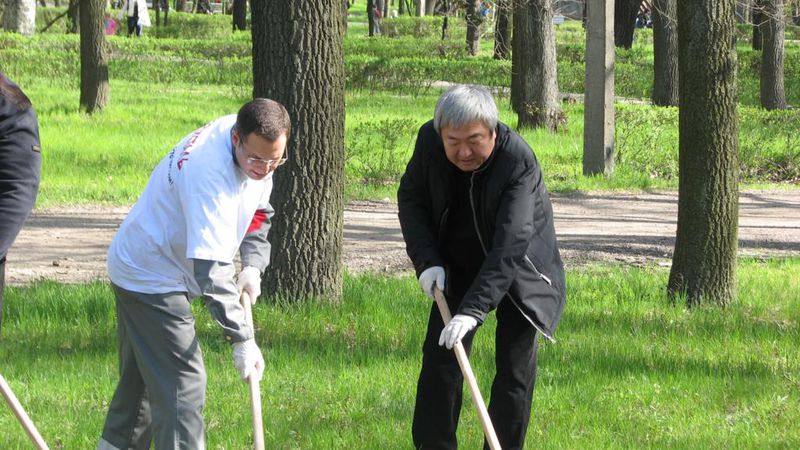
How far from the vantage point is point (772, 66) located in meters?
23.4

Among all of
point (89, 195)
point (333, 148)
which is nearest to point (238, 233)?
point (333, 148)

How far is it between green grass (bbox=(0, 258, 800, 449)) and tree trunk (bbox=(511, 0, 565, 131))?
9.77m

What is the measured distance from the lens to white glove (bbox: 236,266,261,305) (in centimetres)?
414

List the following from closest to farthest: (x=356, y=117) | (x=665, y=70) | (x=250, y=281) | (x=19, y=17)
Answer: (x=250, y=281) → (x=356, y=117) → (x=665, y=70) → (x=19, y=17)

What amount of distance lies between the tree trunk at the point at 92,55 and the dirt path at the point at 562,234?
21.4 feet

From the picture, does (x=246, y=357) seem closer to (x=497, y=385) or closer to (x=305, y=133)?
(x=497, y=385)

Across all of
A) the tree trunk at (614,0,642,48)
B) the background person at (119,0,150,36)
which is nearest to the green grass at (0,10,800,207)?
the tree trunk at (614,0,642,48)

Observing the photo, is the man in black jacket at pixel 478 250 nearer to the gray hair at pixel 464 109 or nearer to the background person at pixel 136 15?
the gray hair at pixel 464 109

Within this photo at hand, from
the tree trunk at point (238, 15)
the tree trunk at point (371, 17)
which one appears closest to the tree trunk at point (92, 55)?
the tree trunk at point (238, 15)

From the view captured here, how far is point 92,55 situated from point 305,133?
11320 millimetres

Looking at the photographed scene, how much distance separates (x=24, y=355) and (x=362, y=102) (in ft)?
54.0

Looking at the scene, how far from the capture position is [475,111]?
4012 millimetres

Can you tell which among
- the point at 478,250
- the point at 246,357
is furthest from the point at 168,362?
the point at 478,250

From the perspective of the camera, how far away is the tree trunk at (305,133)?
22.8ft
